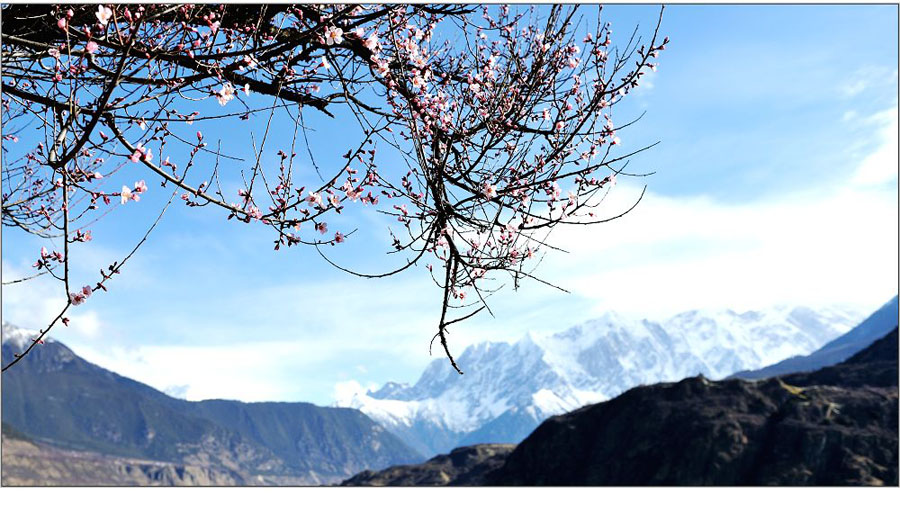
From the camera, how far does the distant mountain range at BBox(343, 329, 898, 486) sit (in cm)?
6397

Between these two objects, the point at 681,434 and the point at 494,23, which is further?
the point at 681,434

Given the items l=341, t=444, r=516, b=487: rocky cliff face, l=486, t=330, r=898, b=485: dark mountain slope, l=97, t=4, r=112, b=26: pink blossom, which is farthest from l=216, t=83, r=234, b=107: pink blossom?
l=341, t=444, r=516, b=487: rocky cliff face

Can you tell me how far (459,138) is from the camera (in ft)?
24.3

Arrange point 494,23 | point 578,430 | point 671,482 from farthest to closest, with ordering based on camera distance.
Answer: point 578,430 < point 671,482 < point 494,23

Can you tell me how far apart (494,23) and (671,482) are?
68.3 m

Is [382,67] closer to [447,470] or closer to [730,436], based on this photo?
[730,436]

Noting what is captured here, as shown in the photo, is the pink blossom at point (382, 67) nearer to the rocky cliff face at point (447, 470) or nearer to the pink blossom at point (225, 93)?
the pink blossom at point (225, 93)

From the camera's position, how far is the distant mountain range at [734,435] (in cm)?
6397

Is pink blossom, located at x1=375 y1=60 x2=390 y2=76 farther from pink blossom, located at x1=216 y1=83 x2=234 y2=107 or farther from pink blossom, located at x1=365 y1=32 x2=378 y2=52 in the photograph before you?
pink blossom, located at x1=216 y1=83 x2=234 y2=107

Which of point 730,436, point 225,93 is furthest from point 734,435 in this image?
point 225,93

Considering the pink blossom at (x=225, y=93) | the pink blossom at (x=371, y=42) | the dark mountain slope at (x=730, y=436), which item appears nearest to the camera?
the pink blossom at (x=225, y=93)

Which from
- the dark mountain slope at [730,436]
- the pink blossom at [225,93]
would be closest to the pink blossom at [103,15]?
the pink blossom at [225,93]
